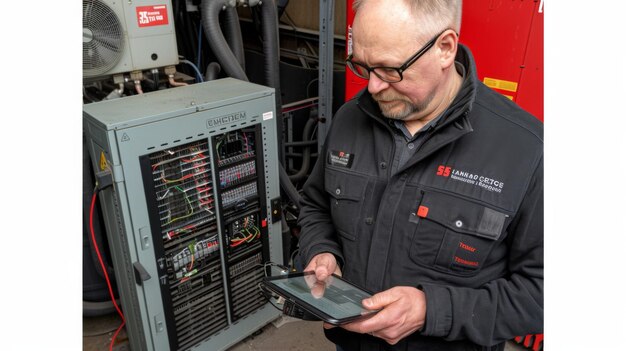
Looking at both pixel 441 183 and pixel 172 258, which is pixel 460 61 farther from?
pixel 172 258

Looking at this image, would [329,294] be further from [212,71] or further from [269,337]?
[212,71]

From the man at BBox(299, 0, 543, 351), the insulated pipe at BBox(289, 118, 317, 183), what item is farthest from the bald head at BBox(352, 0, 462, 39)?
the insulated pipe at BBox(289, 118, 317, 183)

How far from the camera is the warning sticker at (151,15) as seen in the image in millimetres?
1929

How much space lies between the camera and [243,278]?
7.15 feet

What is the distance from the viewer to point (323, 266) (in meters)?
1.22

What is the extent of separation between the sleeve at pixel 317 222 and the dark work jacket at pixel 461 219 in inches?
4.3

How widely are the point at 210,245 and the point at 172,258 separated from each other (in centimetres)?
18

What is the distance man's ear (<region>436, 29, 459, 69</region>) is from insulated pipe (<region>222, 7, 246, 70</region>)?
165 centimetres

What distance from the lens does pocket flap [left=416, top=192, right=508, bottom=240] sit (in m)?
1.01

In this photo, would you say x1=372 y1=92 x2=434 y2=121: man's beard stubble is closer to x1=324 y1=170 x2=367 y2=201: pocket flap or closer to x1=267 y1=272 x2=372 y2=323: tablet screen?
x1=324 y1=170 x2=367 y2=201: pocket flap

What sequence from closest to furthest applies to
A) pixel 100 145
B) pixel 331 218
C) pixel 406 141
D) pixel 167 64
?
pixel 406 141 < pixel 331 218 < pixel 100 145 < pixel 167 64

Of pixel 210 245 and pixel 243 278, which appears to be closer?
pixel 210 245

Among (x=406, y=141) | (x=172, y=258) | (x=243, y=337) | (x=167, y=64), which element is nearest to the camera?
(x=406, y=141)

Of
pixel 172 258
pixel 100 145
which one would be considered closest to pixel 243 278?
pixel 172 258
